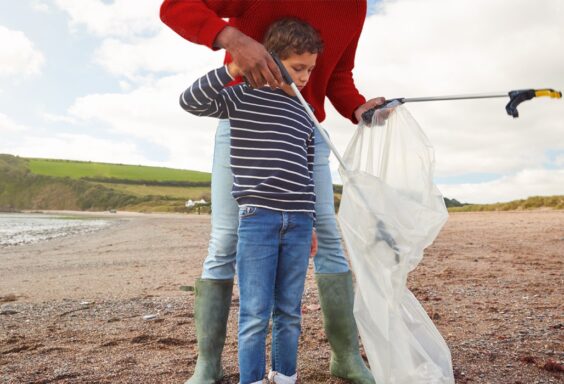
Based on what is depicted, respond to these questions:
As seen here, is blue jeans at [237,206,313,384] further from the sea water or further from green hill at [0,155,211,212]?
green hill at [0,155,211,212]

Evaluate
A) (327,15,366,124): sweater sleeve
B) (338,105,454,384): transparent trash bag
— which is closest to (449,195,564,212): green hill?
(327,15,366,124): sweater sleeve

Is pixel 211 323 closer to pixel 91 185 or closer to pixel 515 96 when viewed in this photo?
pixel 515 96

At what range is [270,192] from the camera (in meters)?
1.92

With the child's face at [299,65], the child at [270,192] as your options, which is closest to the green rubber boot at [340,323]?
the child at [270,192]

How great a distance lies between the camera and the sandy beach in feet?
7.88

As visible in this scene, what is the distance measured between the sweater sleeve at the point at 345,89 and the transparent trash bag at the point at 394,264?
579mm

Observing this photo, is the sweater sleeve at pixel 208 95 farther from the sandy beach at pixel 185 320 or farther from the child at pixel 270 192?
the sandy beach at pixel 185 320

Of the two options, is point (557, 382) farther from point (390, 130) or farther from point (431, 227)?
point (390, 130)

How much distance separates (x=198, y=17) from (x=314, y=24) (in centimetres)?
54

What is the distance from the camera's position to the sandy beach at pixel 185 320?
240 centimetres

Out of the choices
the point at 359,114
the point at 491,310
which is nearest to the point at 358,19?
the point at 359,114

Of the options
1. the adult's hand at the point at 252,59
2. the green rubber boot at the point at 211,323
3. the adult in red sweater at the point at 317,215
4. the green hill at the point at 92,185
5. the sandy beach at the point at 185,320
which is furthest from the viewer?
the green hill at the point at 92,185

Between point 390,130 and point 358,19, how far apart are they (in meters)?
0.54

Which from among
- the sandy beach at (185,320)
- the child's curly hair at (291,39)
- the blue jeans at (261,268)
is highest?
the child's curly hair at (291,39)
